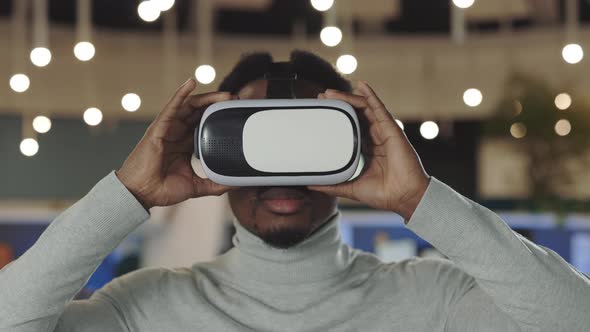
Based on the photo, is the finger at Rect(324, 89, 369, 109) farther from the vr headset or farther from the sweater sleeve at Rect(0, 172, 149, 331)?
the sweater sleeve at Rect(0, 172, 149, 331)

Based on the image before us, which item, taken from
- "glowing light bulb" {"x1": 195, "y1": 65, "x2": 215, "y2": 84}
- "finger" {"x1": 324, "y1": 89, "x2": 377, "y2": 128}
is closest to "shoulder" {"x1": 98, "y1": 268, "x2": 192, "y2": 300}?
"finger" {"x1": 324, "y1": 89, "x2": 377, "y2": 128}

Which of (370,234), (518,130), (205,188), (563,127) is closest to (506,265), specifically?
(205,188)

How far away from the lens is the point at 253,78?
1.40 meters

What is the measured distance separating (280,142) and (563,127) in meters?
3.80

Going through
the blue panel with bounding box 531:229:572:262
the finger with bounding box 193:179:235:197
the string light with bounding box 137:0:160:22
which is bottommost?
the blue panel with bounding box 531:229:572:262

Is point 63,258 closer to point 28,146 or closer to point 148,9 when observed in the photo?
point 148,9

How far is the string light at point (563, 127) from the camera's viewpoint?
4.52 metres

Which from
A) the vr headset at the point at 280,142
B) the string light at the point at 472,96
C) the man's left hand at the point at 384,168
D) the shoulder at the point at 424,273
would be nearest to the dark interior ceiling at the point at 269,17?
the string light at the point at 472,96

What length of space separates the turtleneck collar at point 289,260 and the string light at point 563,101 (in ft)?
11.5

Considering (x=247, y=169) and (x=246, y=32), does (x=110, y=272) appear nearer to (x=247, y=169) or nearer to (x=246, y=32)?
(x=247, y=169)

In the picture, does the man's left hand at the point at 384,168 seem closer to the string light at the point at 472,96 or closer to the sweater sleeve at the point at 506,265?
the sweater sleeve at the point at 506,265

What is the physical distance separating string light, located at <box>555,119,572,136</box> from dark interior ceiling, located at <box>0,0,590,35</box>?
1285mm

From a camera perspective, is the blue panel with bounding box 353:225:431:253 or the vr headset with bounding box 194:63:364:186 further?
the blue panel with bounding box 353:225:431:253

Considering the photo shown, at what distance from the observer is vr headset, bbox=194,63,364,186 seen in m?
1.07
